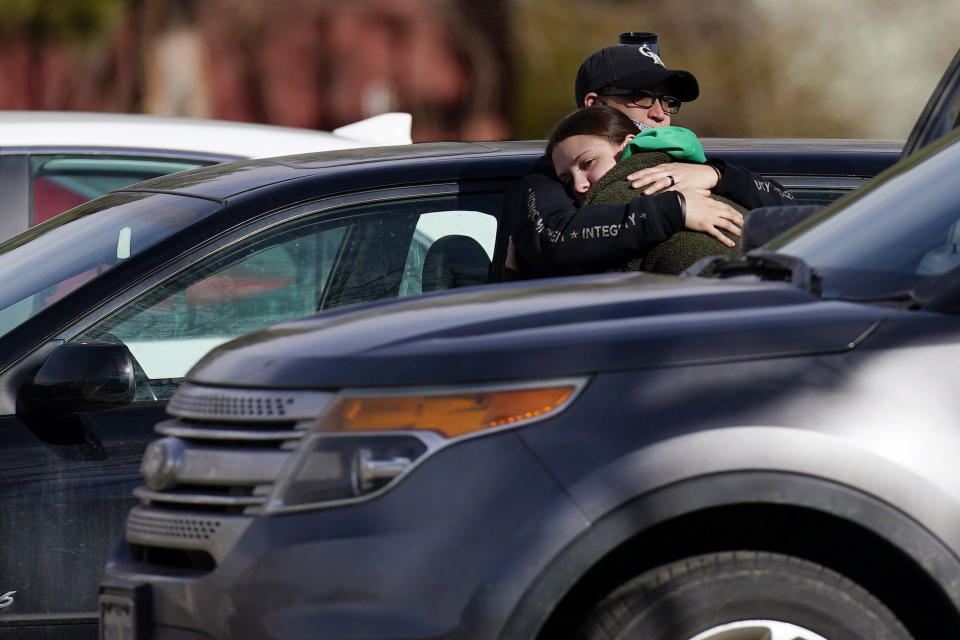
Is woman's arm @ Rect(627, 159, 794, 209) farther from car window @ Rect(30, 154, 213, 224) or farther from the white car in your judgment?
car window @ Rect(30, 154, 213, 224)

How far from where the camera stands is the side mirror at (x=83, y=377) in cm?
374

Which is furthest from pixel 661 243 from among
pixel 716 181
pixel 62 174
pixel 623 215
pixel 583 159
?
pixel 62 174

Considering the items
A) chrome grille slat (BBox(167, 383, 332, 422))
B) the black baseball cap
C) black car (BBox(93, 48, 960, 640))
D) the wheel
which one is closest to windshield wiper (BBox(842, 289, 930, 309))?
black car (BBox(93, 48, 960, 640))

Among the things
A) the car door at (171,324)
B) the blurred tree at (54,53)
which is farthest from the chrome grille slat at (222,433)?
the blurred tree at (54,53)

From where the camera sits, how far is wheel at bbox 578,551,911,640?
2.75 meters

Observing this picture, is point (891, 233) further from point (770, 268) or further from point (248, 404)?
point (248, 404)

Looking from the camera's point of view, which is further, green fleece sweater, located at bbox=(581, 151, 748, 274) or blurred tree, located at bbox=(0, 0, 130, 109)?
blurred tree, located at bbox=(0, 0, 130, 109)

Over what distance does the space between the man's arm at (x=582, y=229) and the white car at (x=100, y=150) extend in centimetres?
200

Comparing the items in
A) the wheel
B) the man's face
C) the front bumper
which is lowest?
the wheel

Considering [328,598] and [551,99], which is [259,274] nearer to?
[328,598]

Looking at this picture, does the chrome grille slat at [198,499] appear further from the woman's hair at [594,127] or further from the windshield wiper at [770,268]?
the woman's hair at [594,127]

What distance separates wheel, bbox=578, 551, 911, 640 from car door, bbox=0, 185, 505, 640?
158cm

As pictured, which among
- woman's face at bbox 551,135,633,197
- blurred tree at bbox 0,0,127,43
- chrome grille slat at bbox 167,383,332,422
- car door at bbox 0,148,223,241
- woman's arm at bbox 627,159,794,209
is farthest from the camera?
blurred tree at bbox 0,0,127,43

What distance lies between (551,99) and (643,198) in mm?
9803
